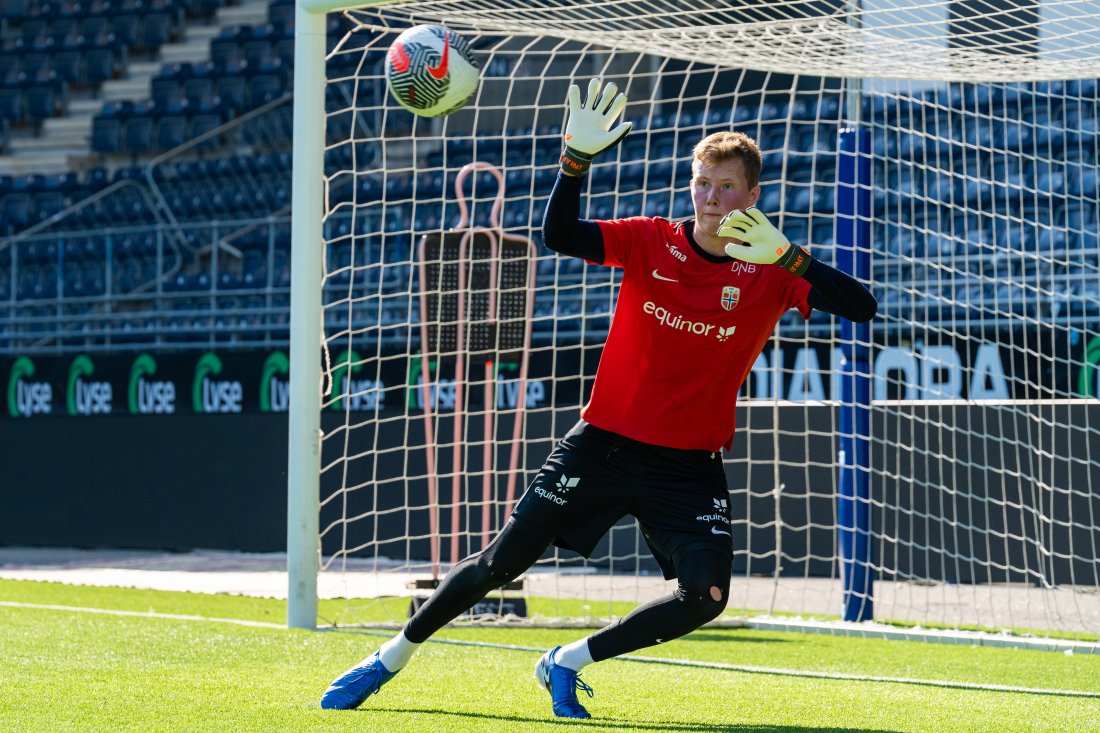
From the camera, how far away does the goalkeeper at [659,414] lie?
12.9 ft

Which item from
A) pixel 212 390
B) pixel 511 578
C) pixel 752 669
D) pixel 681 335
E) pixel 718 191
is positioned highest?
pixel 718 191

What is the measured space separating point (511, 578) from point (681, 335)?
83cm

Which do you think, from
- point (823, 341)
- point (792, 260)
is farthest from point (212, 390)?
point (792, 260)

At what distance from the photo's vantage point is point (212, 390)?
459 inches

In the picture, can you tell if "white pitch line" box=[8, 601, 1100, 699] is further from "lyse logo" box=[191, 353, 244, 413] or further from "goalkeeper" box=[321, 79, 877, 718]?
"lyse logo" box=[191, 353, 244, 413]

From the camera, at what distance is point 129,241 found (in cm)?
1406

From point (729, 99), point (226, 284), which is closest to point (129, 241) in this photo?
point (226, 284)

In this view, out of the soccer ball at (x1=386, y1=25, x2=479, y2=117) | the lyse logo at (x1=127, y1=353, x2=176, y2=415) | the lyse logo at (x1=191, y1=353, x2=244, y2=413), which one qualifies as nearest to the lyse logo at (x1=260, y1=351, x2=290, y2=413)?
the lyse logo at (x1=191, y1=353, x2=244, y2=413)

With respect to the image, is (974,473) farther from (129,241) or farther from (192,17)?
(192,17)

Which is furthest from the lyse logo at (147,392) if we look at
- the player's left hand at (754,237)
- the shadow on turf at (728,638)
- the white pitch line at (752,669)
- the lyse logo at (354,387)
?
the player's left hand at (754,237)

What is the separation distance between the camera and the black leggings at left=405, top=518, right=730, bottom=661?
12.8 feet

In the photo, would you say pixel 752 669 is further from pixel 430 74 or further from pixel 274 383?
pixel 274 383

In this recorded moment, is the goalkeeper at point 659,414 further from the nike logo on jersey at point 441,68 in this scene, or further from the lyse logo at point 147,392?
the lyse logo at point 147,392

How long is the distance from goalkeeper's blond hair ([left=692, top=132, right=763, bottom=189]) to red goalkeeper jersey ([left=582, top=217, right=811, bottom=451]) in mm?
246
